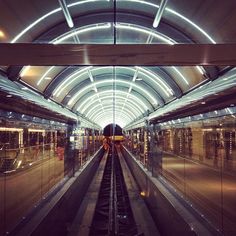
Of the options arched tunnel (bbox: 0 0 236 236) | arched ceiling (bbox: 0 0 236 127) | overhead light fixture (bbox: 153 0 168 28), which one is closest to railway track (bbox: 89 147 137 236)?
arched tunnel (bbox: 0 0 236 236)

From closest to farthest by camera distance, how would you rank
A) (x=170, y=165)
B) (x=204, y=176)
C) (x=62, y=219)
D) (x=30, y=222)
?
(x=30, y=222) < (x=62, y=219) < (x=204, y=176) < (x=170, y=165)

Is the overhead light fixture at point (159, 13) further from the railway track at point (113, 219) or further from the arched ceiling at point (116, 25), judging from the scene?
the railway track at point (113, 219)

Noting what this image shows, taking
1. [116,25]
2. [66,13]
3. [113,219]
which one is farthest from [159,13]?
[113,219]

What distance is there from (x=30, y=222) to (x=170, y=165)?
8.48 meters

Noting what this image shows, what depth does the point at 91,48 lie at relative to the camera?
5125 mm

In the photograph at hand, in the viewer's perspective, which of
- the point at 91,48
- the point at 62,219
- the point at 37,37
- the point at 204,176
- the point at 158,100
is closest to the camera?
the point at 91,48

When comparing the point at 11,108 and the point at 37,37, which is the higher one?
the point at 37,37

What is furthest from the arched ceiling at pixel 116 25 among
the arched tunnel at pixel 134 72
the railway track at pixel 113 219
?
the railway track at pixel 113 219

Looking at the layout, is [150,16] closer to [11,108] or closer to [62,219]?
[11,108]

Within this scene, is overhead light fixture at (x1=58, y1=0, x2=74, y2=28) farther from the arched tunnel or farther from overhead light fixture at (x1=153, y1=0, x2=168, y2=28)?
overhead light fixture at (x1=153, y1=0, x2=168, y2=28)

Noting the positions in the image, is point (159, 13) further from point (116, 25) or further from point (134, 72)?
point (134, 72)

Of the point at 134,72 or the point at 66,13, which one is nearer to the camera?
the point at 66,13

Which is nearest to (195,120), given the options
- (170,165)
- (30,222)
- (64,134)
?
(30,222)

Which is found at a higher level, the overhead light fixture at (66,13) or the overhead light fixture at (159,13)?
the overhead light fixture at (159,13)
